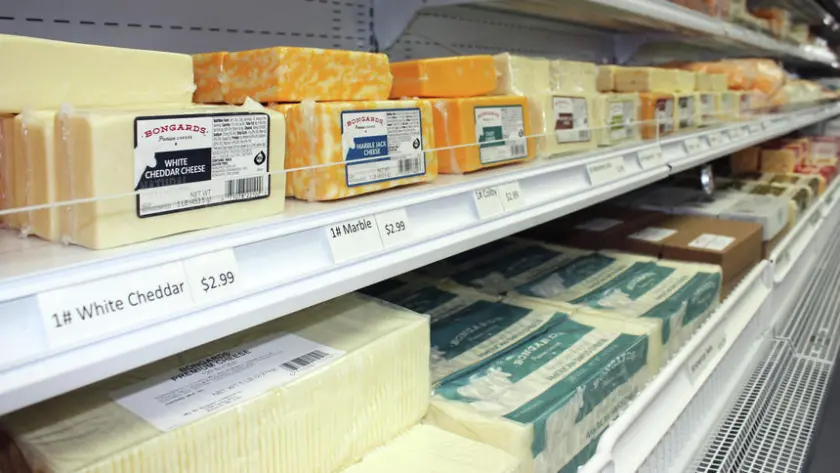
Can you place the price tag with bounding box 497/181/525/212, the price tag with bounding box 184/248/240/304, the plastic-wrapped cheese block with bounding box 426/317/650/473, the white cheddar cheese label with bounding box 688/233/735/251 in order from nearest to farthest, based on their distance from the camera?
the price tag with bounding box 184/248/240/304, the plastic-wrapped cheese block with bounding box 426/317/650/473, the price tag with bounding box 497/181/525/212, the white cheddar cheese label with bounding box 688/233/735/251

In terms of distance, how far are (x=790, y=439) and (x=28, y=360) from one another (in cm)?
144

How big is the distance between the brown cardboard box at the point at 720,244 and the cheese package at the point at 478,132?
0.87 meters

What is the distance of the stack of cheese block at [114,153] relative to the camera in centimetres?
59

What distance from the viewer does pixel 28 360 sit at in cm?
45

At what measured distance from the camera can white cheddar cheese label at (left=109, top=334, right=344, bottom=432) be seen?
2.17ft

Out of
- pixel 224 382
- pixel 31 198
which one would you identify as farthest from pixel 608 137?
pixel 31 198

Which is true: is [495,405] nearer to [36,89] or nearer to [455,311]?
[455,311]

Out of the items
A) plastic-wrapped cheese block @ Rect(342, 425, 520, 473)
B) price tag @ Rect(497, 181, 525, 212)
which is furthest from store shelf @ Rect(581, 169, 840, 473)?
price tag @ Rect(497, 181, 525, 212)

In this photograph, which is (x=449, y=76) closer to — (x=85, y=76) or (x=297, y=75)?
(x=297, y=75)

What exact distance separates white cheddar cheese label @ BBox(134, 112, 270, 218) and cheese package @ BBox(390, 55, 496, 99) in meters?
0.48

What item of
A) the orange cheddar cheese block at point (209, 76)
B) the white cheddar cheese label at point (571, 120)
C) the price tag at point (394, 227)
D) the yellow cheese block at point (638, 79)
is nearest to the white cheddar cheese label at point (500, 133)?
the white cheddar cheese label at point (571, 120)

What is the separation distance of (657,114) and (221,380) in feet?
4.71

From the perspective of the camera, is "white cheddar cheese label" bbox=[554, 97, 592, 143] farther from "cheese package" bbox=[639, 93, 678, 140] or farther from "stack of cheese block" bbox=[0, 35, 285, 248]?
"stack of cheese block" bbox=[0, 35, 285, 248]

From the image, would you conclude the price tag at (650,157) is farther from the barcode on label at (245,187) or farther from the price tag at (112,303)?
the price tag at (112,303)
